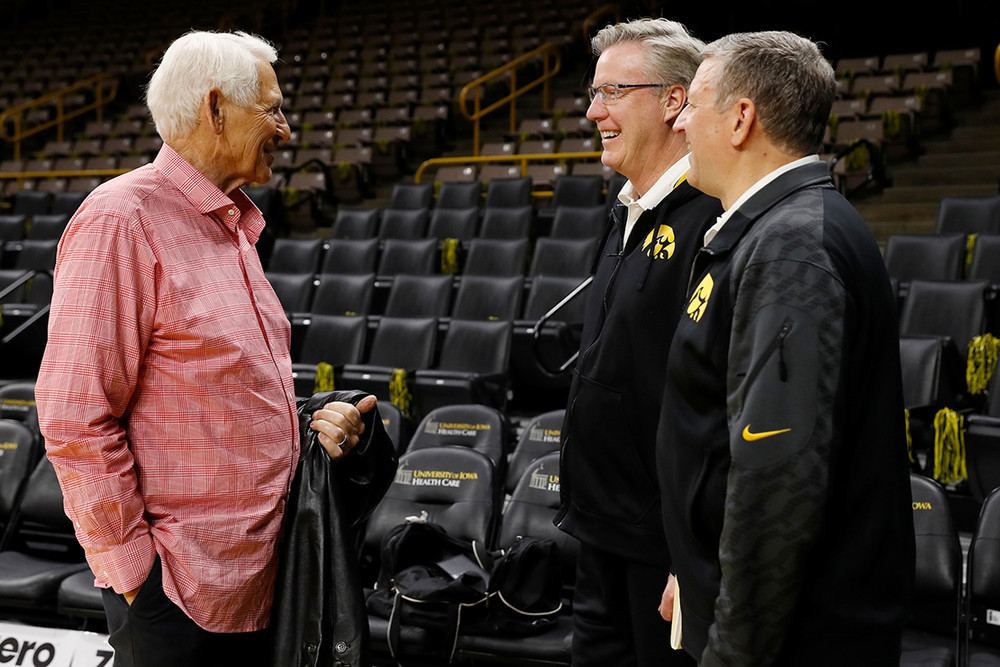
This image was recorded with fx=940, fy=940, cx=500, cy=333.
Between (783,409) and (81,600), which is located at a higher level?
(783,409)

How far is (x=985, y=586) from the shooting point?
229cm

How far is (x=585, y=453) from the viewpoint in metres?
1.61

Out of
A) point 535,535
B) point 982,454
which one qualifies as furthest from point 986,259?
point 535,535

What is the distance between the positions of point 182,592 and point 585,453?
0.68 meters

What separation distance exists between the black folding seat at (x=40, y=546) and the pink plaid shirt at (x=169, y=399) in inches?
66.8

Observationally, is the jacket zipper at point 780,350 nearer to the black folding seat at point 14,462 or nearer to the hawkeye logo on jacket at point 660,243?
the hawkeye logo on jacket at point 660,243

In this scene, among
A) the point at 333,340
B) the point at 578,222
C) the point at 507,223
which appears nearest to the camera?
the point at 333,340

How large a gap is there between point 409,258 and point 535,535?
3.39m

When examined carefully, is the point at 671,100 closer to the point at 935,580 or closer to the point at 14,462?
the point at 935,580

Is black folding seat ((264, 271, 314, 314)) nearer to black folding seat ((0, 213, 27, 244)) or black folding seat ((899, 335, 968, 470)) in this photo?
black folding seat ((0, 213, 27, 244))

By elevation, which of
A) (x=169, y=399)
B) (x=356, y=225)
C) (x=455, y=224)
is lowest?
(x=356, y=225)

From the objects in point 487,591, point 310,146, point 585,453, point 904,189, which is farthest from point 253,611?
point 310,146

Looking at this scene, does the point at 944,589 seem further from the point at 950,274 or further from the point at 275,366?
the point at 950,274

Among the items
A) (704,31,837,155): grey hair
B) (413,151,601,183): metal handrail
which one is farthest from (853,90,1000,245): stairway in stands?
(704,31,837,155): grey hair
